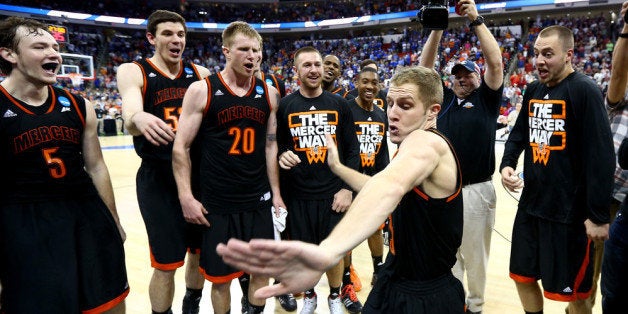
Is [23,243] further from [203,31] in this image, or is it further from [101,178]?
[203,31]

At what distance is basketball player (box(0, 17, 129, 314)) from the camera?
230 centimetres

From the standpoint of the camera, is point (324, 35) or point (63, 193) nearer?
point (63, 193)

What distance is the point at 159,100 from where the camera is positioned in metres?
3.27

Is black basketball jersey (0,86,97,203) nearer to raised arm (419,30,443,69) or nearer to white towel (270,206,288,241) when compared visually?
white towel (270,206,288,241)

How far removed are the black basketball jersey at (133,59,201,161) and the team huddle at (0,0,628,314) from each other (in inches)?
0.6

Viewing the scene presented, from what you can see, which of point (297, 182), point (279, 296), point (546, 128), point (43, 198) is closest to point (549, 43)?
point (546, 128)

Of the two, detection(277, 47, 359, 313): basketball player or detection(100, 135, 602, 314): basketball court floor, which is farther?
detection(100, 135, 602, 314): basketball court floor

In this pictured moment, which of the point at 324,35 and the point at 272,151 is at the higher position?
the point at 324,35

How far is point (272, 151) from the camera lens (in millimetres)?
3498

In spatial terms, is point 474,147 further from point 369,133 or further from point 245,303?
point 245,303

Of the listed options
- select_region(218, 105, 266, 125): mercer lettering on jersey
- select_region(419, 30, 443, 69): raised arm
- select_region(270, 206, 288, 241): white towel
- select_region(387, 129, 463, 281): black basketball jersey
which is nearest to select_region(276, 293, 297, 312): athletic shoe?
select_region(270, 206, 288, 241): white towel

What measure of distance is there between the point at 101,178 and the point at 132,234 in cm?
355

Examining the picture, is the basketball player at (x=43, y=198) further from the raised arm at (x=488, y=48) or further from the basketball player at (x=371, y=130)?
the raised arm at (x=488, y=48)

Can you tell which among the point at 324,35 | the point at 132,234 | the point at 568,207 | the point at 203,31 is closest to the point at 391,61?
the point at 324,35
